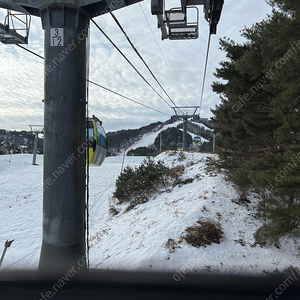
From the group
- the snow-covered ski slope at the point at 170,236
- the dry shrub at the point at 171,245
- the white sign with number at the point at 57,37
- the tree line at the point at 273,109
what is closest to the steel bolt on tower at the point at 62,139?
the white sign with number at the point at 57,37

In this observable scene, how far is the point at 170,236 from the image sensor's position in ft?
20.2

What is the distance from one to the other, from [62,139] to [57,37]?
1.41 meters

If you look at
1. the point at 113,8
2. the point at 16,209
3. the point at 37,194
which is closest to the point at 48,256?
the point at 113,8

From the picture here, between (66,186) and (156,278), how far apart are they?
7.67 feet

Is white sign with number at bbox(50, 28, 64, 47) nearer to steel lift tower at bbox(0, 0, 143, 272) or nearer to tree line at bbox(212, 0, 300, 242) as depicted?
steel lift tower at bbox(0, 0, 143, 272)

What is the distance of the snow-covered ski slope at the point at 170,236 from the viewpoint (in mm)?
4965

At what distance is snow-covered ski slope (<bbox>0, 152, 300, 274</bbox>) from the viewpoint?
496cm

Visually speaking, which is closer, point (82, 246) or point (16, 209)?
point (82, 246)

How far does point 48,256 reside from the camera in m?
2.98

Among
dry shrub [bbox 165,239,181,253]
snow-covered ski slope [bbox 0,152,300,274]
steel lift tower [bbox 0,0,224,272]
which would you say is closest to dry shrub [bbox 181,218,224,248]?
snow-covered ski slope [bbox 0,152,300,274]

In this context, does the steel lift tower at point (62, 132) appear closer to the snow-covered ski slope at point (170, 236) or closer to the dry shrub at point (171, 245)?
the snow-covered ski slope at point (170, 236)

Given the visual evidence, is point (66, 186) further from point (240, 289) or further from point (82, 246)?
point (240, 289)

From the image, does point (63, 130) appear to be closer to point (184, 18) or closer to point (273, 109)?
point (184, 18)

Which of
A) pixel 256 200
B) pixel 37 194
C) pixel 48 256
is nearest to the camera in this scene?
pixel 48 256
